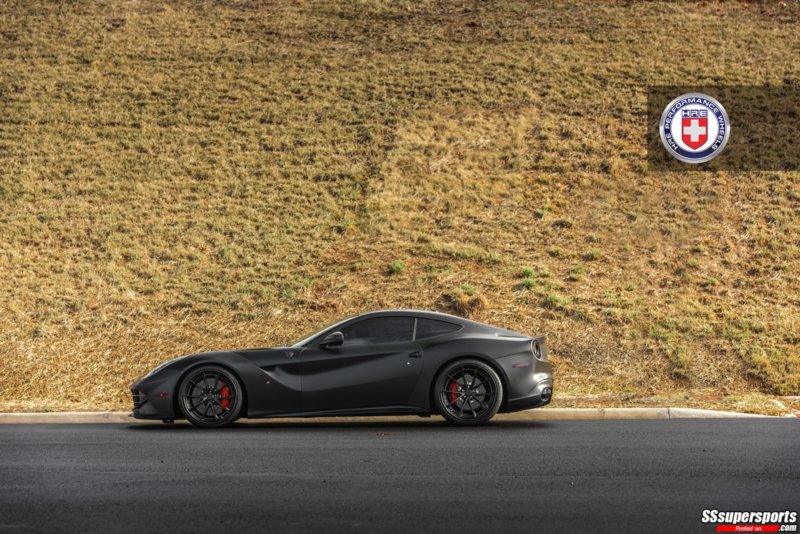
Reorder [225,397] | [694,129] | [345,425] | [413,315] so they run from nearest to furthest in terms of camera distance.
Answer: [225,397] < [413,315] < [345,425] < [694,129]

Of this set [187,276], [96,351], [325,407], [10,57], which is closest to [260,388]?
[325,407]

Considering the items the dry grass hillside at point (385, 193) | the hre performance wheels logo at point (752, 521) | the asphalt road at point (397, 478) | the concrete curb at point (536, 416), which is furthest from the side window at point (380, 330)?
the hre performance wheels logo at point (752, 521)

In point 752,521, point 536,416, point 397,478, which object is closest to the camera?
point 752,521

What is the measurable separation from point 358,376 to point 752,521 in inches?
223

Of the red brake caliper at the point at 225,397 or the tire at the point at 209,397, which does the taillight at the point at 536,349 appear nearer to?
the tire at the point at 209,397

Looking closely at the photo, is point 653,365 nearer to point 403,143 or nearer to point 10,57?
point 403,143

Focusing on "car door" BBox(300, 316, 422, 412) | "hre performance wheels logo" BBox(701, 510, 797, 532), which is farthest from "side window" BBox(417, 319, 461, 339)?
"hre performance wheels logo" BBox(701, 510, 797, 532)

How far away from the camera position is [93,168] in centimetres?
3186

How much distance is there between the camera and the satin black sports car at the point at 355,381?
10609 mm

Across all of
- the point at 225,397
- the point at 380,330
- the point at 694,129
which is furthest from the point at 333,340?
the point at 694,129

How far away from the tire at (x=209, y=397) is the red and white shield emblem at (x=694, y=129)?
85.3 feet

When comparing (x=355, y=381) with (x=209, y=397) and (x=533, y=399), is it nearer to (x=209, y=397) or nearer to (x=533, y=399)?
(x=209, y=397)

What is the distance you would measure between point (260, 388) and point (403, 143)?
2268 cm

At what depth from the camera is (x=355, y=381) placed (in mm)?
10625
